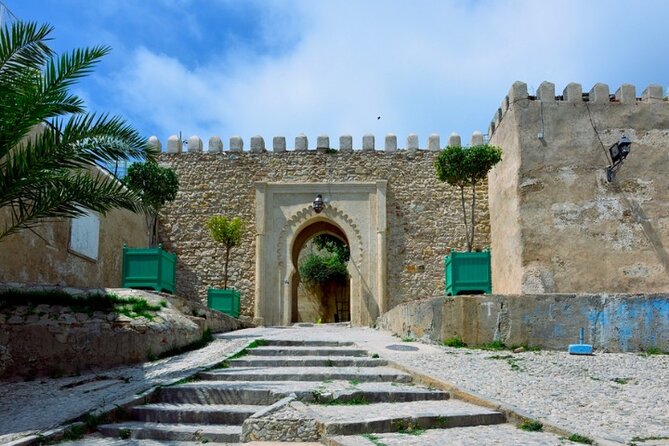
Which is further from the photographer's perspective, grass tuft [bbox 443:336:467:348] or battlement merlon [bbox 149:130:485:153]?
battlement merlon [bbox 149:130:485:153]

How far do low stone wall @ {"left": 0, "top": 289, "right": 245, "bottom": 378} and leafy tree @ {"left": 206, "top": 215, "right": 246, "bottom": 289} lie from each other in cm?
576

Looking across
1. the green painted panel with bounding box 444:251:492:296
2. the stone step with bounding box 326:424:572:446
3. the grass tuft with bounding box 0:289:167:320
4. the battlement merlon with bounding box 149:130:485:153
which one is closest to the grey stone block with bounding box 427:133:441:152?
the battlement merlon with bounding box 149:130:485:153

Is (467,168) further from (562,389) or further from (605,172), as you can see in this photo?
(562,389)

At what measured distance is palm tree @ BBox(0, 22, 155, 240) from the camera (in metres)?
5.66

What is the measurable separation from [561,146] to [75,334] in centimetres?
991

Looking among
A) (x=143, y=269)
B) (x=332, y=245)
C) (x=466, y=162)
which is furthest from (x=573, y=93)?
(x=332, y=245)

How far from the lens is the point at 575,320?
7.75 metres

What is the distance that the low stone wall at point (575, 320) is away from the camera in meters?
7.68

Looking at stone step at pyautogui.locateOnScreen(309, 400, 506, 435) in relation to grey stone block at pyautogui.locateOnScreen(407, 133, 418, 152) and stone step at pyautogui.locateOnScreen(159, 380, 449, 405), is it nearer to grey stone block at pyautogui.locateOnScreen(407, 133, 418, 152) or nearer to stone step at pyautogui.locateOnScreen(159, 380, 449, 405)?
stone step at pyautogui.locateOnScreen(159, 380, 449, 405)

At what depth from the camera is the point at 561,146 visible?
1252cm

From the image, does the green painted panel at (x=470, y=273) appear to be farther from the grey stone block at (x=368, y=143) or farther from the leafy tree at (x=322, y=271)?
the leafy tree at (x=322, y=271)

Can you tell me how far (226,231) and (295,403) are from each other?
9.55 m

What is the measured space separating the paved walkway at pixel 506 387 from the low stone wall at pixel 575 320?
1.00 feet

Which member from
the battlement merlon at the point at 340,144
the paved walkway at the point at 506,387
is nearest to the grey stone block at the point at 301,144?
the battlement merlon at the point at 340,144
